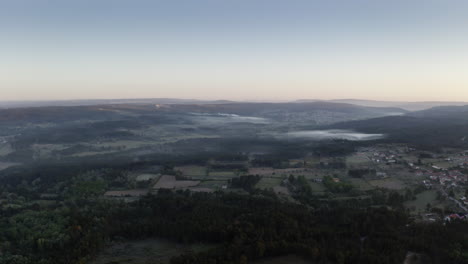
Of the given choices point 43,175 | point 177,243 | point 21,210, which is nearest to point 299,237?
point 177,243

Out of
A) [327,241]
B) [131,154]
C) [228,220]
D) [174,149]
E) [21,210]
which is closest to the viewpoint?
[327,241]

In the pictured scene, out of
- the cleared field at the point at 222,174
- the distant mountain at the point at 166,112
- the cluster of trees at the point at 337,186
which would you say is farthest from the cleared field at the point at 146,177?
the distant mountain at the point at 166,112

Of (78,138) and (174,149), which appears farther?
(78,138)

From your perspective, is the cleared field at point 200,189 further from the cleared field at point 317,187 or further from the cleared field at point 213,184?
the cleared field at point 317,187

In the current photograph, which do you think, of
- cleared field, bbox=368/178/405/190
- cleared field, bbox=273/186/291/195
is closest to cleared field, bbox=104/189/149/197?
cleared field, bbox=273/186/291/195

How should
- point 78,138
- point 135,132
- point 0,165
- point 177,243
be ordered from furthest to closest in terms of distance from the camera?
point 135,132, point 78,138, point 0,165, point 177,243

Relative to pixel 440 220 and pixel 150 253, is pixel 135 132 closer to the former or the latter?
pixel 150 253
